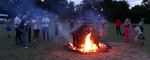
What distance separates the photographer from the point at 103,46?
29.2 ft

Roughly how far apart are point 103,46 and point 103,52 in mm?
763

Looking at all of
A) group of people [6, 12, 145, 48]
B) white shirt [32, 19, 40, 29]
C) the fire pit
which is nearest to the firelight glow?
the fire pit

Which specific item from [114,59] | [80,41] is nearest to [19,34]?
[80,41]

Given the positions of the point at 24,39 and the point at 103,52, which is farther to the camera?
the point at 24,39

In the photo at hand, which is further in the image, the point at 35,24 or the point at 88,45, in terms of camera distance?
the point at 35,24

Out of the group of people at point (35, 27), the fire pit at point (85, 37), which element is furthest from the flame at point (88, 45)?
the group of people at point (35, 27)

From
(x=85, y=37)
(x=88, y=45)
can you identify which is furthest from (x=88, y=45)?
(x=85, y=37)

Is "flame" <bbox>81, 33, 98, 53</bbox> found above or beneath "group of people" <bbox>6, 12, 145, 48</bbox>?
beneath

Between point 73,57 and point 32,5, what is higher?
point 32,5

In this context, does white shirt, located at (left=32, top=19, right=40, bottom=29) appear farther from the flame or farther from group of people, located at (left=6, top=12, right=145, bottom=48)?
the flame

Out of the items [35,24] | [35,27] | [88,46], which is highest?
[35,24]

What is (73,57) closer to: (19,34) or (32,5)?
(19,34)

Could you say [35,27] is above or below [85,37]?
above

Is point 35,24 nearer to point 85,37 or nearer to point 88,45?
point 85,37
